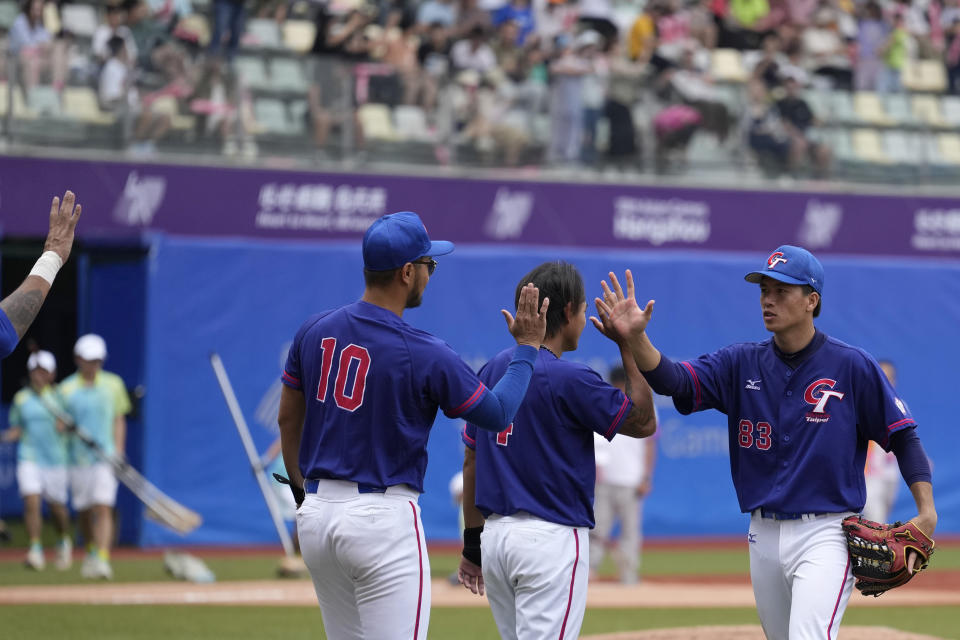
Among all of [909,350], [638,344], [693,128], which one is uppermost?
[693,128]

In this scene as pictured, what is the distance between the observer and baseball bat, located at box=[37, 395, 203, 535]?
14.2m

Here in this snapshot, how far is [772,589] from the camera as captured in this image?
5.77 m

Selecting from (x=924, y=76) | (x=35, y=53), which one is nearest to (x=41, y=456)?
(x=35, y=53)

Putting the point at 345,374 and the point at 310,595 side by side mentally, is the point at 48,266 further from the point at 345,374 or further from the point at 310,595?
the point at 310,595

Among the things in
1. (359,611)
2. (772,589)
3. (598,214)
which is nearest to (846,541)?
(772,589)

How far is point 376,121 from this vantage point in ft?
58.4

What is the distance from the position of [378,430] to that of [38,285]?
141 centimetres

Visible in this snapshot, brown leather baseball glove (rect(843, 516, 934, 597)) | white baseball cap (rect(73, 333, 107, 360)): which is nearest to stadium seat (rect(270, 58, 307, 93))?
white baseball cap (rect(73, 333, 107, 360))

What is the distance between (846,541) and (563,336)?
1344 mm

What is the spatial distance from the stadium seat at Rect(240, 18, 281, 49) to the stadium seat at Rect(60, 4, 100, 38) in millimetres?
1748

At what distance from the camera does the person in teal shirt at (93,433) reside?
14117 millimetres

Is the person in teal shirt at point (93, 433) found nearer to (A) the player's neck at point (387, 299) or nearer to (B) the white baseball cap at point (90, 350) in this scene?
(B) the white baseball cap at point (90, 350)

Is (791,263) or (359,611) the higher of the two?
(791,263)

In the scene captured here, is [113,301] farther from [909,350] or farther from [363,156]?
[909,350]
